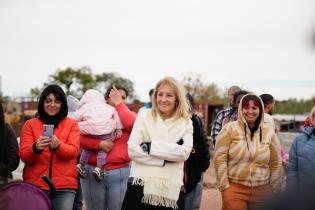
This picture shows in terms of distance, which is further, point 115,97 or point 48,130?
point 115,97

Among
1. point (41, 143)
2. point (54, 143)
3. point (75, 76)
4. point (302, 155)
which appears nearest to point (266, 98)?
point (302, 155)

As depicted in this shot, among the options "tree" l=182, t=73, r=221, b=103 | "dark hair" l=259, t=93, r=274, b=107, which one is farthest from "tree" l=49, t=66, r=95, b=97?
"dark hair" l=259, t=93, r=274, b=107

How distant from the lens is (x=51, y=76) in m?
45.9

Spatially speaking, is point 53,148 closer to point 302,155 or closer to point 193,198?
point 193,198

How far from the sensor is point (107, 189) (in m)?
4.22

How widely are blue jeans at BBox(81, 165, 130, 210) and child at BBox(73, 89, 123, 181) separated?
0.25 ft

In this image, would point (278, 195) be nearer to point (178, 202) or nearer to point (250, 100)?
point (178, 202)

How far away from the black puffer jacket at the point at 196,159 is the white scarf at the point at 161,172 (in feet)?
1.11

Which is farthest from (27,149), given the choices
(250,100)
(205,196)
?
(205,196)

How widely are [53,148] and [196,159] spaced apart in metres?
1.26

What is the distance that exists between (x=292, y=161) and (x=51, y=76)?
44.0m

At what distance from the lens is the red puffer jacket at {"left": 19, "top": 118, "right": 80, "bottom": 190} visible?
364cm

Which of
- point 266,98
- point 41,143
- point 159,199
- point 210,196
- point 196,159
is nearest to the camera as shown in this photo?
point 159,199

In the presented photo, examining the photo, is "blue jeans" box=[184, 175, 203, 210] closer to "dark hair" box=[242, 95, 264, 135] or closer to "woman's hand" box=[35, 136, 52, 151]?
"dark hair" box=[242, 95, 264, 135]
